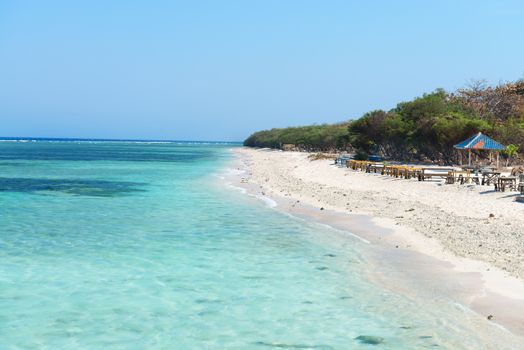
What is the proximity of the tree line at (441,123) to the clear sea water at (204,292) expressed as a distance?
87.5 feet

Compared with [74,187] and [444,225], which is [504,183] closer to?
[444,225]

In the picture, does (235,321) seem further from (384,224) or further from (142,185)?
(142,185)

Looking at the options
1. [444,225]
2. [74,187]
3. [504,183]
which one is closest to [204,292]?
[444,225]

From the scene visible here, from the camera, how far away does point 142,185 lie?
3438 centimetres

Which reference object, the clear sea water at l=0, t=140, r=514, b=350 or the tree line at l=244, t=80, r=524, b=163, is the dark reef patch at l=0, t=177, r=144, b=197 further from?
the tree line at l=244, t=80, r=524, b=163

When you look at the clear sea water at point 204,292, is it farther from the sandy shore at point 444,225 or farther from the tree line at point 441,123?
the tree line at point 441,123

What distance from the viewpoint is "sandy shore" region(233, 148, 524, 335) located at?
10.3 meters

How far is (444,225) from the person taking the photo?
54.9ft

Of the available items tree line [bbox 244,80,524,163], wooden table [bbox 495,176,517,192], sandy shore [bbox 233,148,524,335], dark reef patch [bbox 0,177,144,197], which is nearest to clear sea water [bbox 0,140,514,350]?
sandy shore [bbox 233,148,524,335]

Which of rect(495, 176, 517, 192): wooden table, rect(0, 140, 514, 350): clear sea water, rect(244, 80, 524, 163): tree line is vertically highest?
rect(244, 80, 524, 163): tree line

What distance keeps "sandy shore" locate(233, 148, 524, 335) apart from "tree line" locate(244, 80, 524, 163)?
43.7 feet

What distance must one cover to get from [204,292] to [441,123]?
116ft

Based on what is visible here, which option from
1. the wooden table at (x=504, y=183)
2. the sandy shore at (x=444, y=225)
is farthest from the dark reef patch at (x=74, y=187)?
the wooden table at (x=504, y=183)

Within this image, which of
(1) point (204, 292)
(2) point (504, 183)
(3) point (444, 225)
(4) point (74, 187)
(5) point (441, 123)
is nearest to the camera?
(1) point (204, 292)
